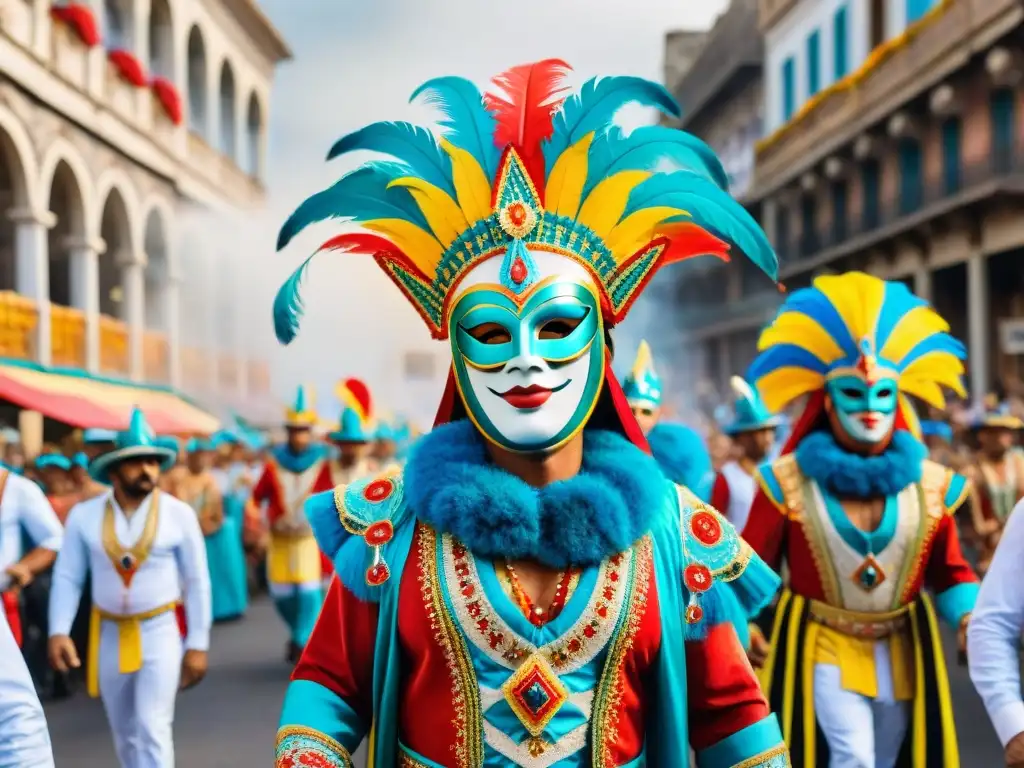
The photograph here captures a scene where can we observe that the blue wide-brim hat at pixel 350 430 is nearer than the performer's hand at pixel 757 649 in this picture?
No

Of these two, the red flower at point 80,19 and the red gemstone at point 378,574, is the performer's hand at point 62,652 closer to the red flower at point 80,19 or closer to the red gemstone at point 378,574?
the red gemstone at point 378,574

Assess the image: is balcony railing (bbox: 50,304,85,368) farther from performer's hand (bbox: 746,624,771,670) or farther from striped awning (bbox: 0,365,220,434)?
performer's hand (bbox: 746,624,771,670)

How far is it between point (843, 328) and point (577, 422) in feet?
9.18

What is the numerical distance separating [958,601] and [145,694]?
143 inches

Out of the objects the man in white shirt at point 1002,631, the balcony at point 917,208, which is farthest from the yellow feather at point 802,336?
the balcony at point 917,208

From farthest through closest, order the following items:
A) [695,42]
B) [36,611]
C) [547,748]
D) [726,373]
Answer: [695,42] < [726,373] < [36,611] < [547,748]

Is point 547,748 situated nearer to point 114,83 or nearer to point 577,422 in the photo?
point 577,422

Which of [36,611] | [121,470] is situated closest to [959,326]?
[36,611]

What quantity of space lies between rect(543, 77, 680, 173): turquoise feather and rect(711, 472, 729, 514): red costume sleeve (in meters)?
5.06

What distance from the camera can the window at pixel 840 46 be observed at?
28.2 metres

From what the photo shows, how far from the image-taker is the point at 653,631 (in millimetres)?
2861

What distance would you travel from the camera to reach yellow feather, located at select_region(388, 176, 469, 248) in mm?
3029

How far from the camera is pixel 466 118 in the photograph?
3109 mm

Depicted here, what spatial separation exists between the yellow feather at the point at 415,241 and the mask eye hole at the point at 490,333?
0.23 metres
